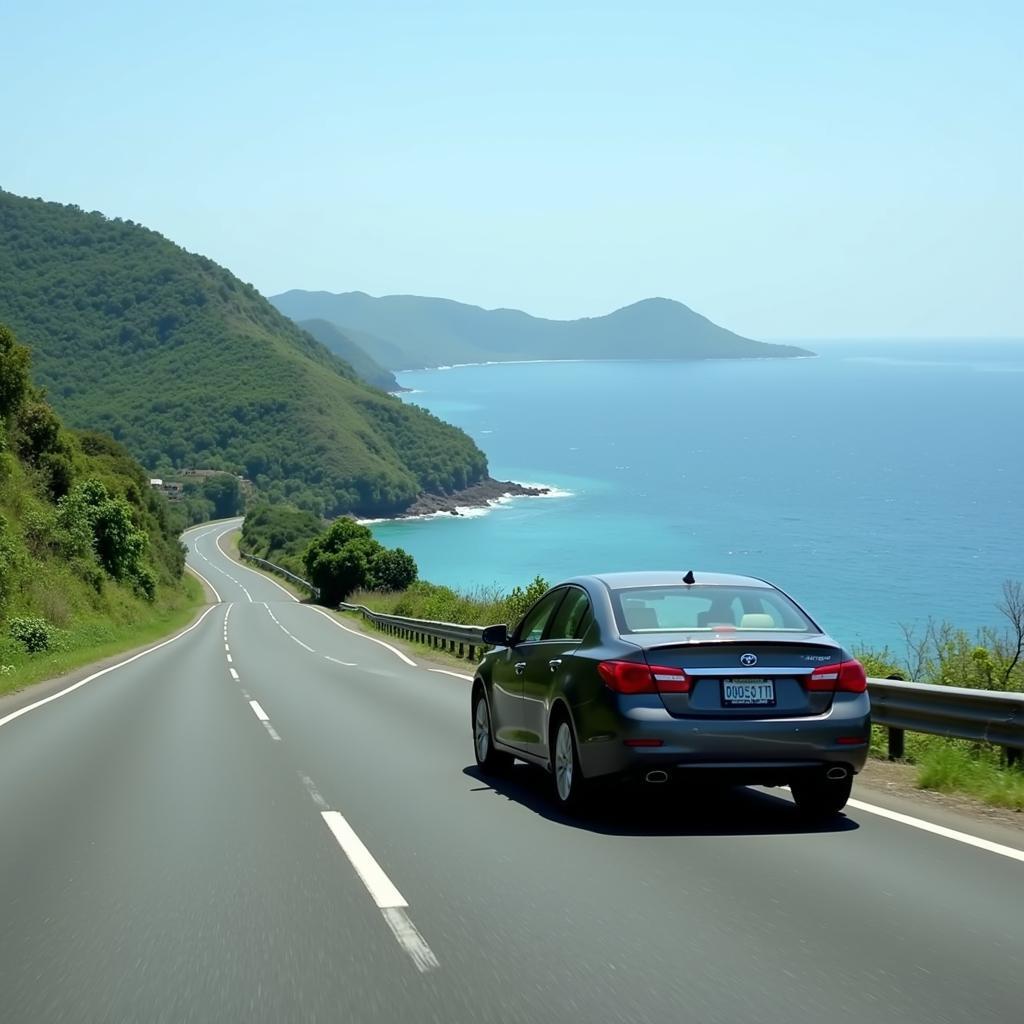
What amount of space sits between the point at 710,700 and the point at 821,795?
1237 mm

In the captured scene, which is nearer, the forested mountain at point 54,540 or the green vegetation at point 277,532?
the forested mountain at point 54,540

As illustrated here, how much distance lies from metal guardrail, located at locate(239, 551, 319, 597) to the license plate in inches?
3464

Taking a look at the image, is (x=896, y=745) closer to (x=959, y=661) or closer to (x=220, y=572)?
(x=959, y=661)

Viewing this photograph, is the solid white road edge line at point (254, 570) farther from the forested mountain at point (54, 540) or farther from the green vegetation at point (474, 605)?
the green vegetation at point (474, 605)

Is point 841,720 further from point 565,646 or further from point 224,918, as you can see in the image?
point 224,918

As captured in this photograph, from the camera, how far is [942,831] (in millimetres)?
8430

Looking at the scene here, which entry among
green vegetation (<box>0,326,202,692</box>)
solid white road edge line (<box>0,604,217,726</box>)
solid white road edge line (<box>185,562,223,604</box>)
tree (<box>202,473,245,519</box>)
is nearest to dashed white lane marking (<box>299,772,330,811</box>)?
solid white road edge line (<box>0,604,217,726</box>)

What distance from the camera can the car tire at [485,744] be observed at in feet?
35.8

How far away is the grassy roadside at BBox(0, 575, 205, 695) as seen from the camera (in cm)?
2511

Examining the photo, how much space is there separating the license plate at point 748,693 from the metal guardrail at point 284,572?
289ft

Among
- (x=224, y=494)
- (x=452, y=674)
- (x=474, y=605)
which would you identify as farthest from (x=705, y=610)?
(x=224, y=494)

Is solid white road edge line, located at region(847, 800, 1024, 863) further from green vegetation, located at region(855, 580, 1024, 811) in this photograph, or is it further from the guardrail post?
the guardrail post

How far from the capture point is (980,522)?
144 metres

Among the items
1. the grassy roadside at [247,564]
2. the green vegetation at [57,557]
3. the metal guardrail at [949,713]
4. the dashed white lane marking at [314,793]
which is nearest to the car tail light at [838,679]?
the metal guardrail at [949,713]
